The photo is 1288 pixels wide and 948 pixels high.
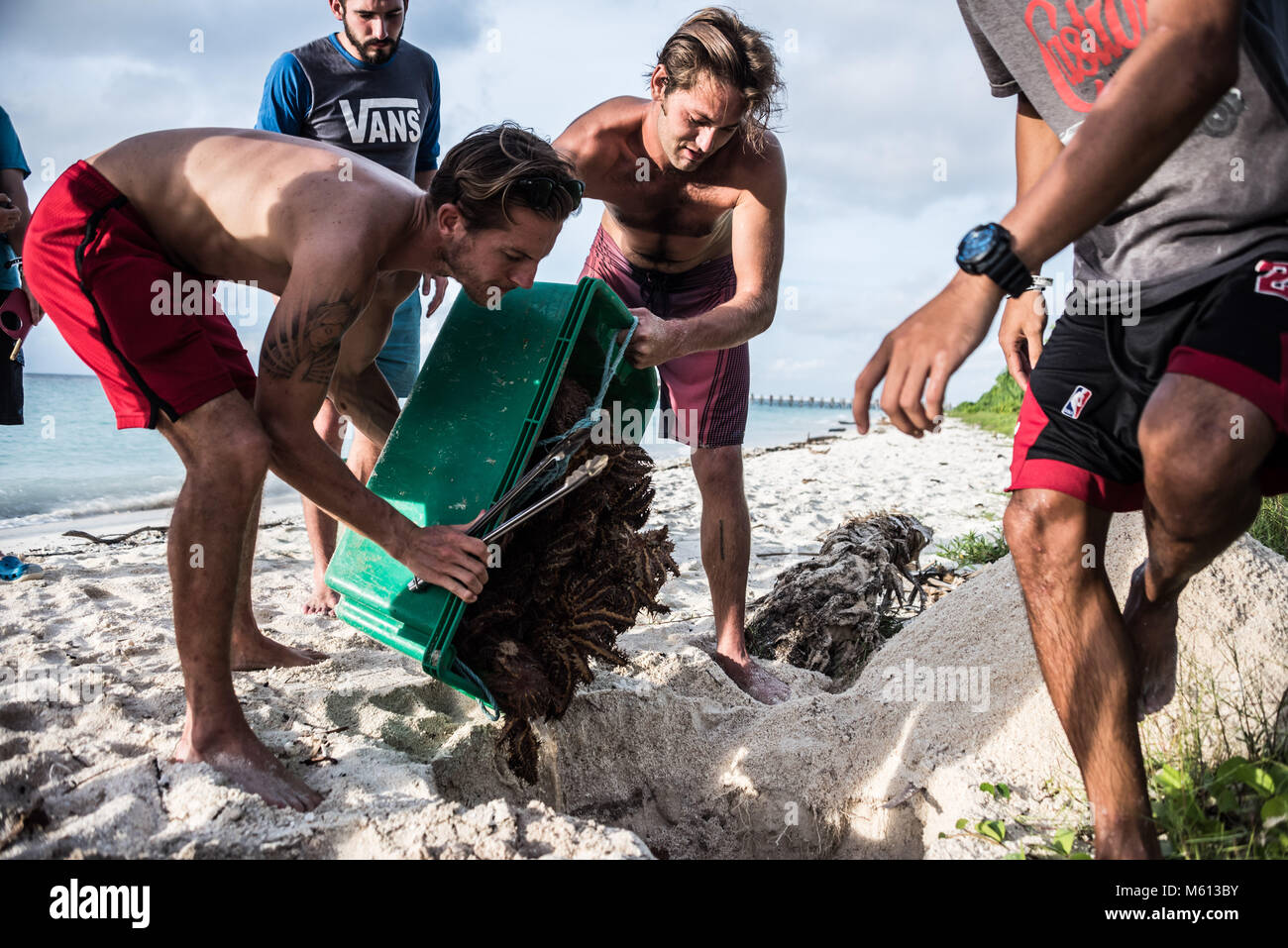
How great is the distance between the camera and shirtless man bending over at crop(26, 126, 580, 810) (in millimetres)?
2184

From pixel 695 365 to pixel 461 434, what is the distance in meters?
A: 1.37

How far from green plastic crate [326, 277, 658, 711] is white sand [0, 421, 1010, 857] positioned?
0.35 meters

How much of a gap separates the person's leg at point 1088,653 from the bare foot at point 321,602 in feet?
9.46

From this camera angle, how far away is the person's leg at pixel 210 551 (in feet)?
7.13

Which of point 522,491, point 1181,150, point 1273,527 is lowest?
point 1273,527

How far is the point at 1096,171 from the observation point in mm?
1411

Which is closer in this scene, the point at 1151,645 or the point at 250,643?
the point at 1151,645

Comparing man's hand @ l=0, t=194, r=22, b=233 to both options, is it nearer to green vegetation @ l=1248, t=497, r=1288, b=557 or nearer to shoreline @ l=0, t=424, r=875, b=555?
shoreline @ l=0, t=424, r=875, b=555

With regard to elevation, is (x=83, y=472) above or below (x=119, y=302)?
below

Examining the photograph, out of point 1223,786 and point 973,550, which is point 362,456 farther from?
point 973,550

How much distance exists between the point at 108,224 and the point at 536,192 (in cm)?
114

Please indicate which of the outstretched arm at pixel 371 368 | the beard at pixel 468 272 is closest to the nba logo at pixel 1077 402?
the beard at pixel 468 272

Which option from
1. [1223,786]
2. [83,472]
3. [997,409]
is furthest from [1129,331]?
[997,409]

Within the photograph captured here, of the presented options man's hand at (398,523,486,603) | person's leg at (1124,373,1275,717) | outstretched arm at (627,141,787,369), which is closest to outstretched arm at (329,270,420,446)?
man's hand at (398,523,486,603)
